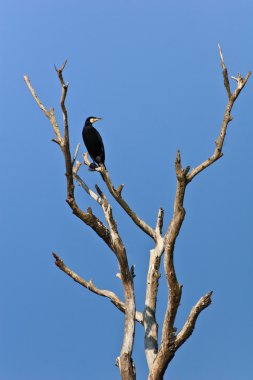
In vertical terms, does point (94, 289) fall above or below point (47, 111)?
below

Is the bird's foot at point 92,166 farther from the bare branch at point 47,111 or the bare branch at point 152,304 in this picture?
the bare branch at point 152,304

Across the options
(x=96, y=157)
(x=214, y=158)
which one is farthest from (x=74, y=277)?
(x=96, y=157)

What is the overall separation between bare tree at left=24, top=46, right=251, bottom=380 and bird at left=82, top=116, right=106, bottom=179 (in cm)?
209

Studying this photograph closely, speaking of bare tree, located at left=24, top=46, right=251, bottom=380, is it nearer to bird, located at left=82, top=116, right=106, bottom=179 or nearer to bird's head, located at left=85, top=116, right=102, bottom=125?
bird, located at left=82, top=116, right=106, bottom=179

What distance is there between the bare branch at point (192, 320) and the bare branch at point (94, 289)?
1.51 meters

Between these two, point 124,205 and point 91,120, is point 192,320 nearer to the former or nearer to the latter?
point 124,205

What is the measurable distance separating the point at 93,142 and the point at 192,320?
5337mm

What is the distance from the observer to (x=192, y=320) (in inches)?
287

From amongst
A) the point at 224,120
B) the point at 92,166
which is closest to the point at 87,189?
the point at 92,166

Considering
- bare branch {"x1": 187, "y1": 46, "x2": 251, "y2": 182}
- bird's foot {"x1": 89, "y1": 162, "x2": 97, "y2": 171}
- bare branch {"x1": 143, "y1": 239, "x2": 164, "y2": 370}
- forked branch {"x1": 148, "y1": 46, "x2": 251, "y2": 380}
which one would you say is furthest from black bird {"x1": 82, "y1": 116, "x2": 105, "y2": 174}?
forked branch {"x1": 148, "y1": 46, "x2": 251, "y2": 380}

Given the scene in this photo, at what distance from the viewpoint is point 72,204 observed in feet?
27.1

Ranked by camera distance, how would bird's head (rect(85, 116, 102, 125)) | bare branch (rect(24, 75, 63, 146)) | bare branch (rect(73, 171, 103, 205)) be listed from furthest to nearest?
bird's head (rect(85, 116, 102, 125)), bare branch (rect(73, 171, 103, 205)), bare branch (rect(24, 75, 63, 146))

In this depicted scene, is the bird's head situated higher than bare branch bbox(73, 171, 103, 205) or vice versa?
the bird's head

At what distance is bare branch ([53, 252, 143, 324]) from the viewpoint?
8.54 m
